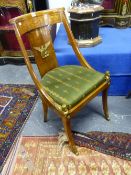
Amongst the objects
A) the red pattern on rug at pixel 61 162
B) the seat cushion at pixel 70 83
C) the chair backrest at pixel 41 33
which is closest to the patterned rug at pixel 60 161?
the red pattern on rug at pixel 61 162

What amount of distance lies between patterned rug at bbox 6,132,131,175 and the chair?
91 mm

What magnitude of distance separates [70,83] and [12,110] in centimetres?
79

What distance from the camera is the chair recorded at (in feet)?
4.42

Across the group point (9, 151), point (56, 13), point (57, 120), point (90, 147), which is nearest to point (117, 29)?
point (56, 13)

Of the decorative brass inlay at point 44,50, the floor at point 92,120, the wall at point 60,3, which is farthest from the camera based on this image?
the wall at point 60,3

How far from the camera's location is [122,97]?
2.04m

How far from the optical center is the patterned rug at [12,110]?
1.64 metres

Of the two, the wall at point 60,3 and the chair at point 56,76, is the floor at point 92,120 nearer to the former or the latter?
the chair at point 56,76

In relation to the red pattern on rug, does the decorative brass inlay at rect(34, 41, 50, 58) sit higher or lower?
higher

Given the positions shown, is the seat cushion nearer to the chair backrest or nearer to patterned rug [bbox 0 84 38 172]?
the chair backrest

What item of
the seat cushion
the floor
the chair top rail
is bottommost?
the floor

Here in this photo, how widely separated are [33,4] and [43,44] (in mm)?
1180

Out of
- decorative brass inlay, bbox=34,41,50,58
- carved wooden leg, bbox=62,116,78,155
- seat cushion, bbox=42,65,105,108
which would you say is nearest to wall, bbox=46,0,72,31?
decorative brass inlay, bbox=34,41,50,58

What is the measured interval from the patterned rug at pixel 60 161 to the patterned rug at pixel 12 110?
0.12 meters
